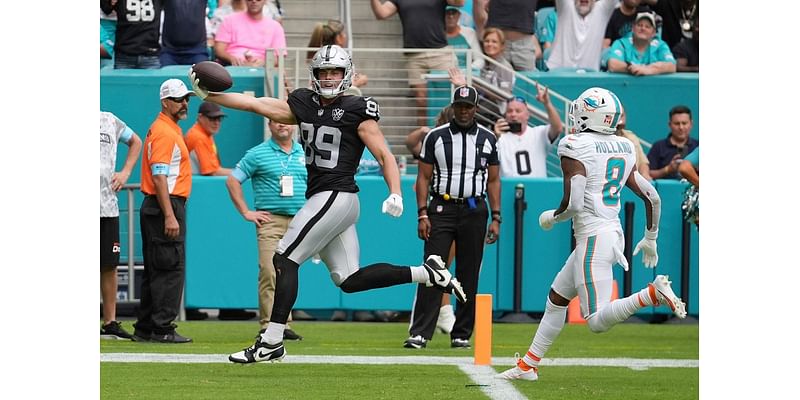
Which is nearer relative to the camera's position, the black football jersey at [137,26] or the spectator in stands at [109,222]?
the spectator in stands at [109,222]

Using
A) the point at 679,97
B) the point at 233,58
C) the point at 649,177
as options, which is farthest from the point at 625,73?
the point at 233,58

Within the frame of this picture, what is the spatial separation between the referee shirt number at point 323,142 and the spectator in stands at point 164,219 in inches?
85.5

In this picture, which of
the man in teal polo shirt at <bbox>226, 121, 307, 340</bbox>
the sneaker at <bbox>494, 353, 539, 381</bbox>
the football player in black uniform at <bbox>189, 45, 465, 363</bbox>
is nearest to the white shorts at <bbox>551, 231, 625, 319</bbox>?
the sneaker at <bbox>494, 353, 539, 381</bbox>

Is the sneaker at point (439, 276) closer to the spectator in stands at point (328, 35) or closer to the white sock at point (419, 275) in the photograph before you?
the white sock at point (419, 275)

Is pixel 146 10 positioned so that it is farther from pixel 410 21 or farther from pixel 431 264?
pixel 431 264

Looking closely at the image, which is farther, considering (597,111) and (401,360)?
(401,360)

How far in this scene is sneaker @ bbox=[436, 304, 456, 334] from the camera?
10.8 metres

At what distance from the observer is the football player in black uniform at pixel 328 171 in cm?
748

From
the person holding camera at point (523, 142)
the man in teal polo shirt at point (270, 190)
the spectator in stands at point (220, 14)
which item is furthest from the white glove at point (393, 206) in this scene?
the spectator in stands at point (220, 14)

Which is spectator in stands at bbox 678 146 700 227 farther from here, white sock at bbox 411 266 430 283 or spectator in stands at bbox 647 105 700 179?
white sock at bbox 411 266 430 283

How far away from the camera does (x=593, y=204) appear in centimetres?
720

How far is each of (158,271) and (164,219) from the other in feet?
1.27

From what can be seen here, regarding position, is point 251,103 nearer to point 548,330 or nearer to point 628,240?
point 548,330

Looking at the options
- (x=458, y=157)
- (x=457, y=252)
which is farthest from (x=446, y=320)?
(x=458, y=157)
